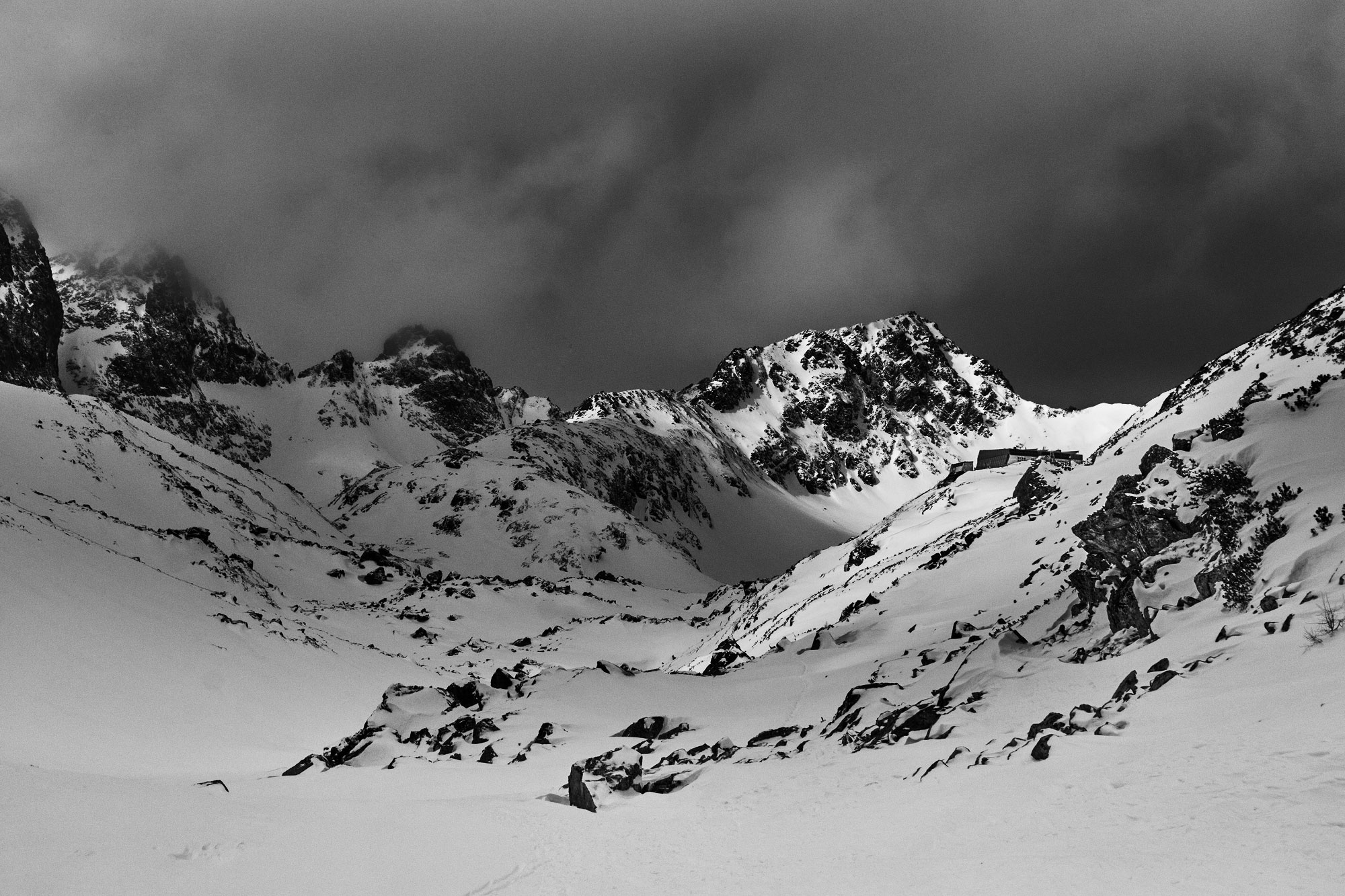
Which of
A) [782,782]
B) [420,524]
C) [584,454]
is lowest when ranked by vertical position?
[782,782]

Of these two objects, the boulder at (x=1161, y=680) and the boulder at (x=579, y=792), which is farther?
the boulder at (x=579, y=792)

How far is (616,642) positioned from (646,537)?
4583 cm

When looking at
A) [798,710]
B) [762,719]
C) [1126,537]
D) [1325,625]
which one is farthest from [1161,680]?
[762,719]

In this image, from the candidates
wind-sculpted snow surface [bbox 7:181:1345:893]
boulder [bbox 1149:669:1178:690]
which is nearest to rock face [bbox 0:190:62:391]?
wind-sculpted snow surface [bbox 7:181:1345:893]

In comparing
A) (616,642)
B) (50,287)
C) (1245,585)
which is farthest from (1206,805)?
(50,287)

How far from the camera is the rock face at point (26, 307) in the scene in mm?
153375

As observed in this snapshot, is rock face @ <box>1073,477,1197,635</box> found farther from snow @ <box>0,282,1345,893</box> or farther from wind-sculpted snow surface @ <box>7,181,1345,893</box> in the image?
snow @ <box>0,282,1345,893</box>

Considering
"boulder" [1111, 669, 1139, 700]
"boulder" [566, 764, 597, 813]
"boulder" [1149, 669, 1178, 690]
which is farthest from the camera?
"boulder" [566, 764, 597, 813]

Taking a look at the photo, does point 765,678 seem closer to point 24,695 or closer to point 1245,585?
point 1245,585

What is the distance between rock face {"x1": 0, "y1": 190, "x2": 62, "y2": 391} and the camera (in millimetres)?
153375

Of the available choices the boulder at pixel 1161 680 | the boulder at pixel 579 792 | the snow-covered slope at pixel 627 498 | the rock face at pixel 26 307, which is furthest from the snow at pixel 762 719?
the rock face at pixel 26 307

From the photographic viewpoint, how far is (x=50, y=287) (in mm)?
173000

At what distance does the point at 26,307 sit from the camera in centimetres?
16288

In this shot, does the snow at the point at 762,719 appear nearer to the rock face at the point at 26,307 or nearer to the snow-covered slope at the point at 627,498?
the snow-covered slope at the point at 627,498
